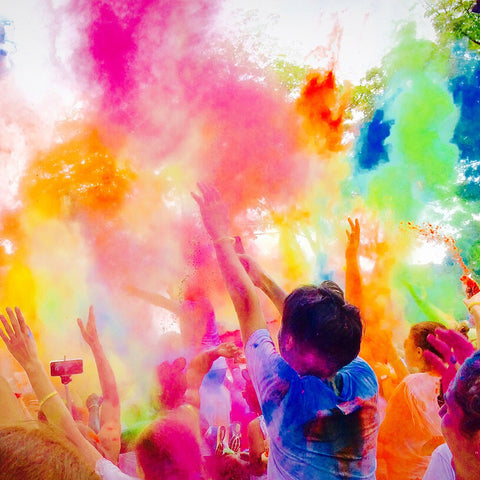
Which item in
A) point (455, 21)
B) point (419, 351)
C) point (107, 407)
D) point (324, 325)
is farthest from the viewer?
point (455, 21)

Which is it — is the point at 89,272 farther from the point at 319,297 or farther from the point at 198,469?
the point at 319,297

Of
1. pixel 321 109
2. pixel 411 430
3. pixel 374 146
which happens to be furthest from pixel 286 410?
pixel 374 146

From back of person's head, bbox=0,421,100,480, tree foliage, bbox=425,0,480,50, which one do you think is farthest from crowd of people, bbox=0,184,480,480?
tree foliage, bbox=425,0,480,50

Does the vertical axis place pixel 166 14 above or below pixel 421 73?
above

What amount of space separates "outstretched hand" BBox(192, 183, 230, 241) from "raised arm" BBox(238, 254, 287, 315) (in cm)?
42

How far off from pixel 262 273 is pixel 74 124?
3089 millimetres

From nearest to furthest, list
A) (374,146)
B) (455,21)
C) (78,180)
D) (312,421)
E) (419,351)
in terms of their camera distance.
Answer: (312,421) → (419,351) → (78,180) → (374,146) → (455,21)

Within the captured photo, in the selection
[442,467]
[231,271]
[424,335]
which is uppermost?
[231,271]

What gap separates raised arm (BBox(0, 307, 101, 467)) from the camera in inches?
74.4

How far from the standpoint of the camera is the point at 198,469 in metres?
1.94

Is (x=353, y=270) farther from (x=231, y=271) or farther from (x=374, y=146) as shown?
(x=374, y=146)

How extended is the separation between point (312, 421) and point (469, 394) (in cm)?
53

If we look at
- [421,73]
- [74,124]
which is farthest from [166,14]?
[421,73]

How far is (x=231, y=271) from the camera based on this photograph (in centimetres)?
191
